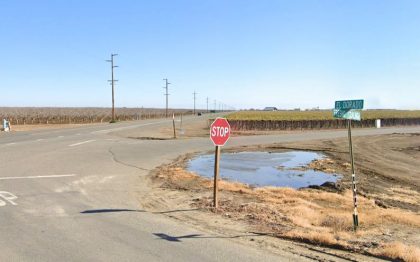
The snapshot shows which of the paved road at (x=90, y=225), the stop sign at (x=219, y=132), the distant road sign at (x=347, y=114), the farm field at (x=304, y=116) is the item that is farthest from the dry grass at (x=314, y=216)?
the farm field at (x=304, y=116)

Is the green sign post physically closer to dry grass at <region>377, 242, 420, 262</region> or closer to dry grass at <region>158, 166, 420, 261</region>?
dry grass at <region>158, 166, 420, 261</region>

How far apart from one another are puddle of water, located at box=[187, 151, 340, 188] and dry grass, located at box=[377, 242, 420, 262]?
8458 mm

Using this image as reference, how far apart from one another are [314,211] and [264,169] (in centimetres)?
973

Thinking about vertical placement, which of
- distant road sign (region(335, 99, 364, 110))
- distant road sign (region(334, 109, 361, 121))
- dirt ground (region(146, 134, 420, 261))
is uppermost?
distant road sign (region(335, 99, 364, 110))

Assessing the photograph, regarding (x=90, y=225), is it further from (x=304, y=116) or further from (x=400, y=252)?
(x=304, y=116)

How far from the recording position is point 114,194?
38.5ft

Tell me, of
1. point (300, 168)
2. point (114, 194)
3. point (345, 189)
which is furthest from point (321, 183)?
point (114, 194)

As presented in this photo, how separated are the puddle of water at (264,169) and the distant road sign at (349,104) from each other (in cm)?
678

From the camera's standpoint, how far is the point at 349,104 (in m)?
8.78

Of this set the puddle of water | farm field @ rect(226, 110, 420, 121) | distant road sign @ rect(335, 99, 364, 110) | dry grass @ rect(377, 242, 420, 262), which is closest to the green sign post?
distant road sign @ rect(335, 99, 364, 110)

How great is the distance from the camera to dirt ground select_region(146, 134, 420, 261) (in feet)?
24.4

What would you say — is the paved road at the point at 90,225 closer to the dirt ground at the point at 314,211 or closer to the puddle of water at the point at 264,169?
the dirt ground at the point at 314,211

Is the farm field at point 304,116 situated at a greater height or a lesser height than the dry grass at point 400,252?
greater

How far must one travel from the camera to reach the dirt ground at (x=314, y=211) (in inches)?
292
